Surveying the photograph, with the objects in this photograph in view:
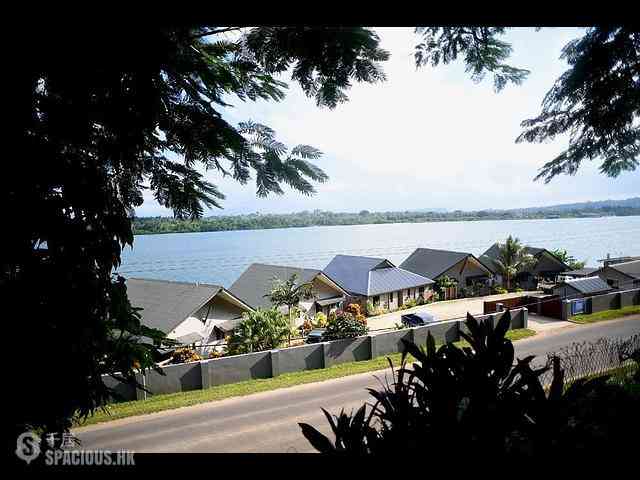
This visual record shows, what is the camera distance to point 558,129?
6.65ft

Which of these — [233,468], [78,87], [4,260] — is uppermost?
[78,87]

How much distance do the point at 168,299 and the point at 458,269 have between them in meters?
10.4

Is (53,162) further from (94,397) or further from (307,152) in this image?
(307,152)

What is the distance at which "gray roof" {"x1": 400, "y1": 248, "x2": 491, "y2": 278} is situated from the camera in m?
13.2

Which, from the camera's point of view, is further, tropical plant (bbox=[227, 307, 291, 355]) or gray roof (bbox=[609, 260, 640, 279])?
gray roof (bbox=[609, 260, 640, 279])

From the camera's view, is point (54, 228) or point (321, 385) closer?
point (54, 228)

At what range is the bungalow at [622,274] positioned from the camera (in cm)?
1109

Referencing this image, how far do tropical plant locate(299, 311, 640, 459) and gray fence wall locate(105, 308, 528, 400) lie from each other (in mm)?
5473

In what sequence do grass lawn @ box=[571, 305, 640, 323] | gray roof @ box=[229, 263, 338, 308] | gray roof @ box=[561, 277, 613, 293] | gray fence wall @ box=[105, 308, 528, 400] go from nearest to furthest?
gray fence wall @ box=[105, 308, 528, 400], grass lawn @ box=[571, 305, 640, 323], gray roof @ box=[561, 277, 613, 293], gray roof @ box=[229, 263, 338, 308]

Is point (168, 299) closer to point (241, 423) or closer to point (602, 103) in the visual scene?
point (241, 423)

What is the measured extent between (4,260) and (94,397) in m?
0.57

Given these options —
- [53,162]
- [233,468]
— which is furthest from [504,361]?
[53,162]

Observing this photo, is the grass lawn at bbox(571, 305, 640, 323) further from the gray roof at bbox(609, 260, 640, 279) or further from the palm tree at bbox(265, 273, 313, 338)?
the palm tree at bbox(265, 273, 313, 338)

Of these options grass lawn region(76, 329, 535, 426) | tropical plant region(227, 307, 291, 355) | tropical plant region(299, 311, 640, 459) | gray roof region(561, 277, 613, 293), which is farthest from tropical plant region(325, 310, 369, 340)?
gray roof region(561, 277, 613, 293)
